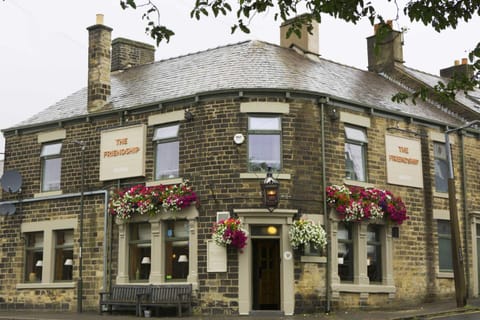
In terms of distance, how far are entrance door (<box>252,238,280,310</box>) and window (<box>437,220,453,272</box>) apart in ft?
20.7

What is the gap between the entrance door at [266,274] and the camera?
20609mm

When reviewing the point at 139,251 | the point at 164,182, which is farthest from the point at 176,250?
the point at 164,182

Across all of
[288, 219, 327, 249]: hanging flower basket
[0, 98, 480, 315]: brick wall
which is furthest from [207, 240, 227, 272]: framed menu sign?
[288, 219, 327, 249]: hanging flower basket

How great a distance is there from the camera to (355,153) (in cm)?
2228

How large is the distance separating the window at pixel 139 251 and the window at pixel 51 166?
11.7 feet

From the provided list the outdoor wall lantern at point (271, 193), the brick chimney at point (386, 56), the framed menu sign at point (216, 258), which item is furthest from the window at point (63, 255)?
the brick chimney at point (386, 56)

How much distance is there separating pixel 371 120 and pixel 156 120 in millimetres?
6500

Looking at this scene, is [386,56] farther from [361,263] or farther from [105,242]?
[105,242]

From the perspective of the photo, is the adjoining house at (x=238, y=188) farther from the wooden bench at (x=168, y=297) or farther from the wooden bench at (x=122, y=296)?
the wooden bench at (x=122, y=296)

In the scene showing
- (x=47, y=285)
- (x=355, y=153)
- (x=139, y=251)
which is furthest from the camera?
(x=47, y=285)

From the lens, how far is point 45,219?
2400cm

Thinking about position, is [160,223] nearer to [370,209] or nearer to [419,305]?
[370,209]

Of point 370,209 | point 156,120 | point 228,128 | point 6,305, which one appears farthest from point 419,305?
point 6,305

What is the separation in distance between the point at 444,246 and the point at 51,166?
13070mm
